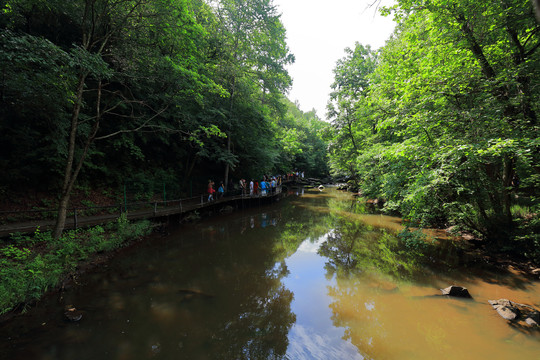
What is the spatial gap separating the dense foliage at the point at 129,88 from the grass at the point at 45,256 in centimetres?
75

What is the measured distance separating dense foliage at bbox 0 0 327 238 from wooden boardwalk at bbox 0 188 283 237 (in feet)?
4.50

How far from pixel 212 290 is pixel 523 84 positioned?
9.64 metres

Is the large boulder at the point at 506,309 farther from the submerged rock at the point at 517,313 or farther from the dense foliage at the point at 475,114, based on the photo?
the dense foliage at the point at 475,114

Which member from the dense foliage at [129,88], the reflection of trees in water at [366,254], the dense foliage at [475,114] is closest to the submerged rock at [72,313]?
the dense foliage at [129,88]

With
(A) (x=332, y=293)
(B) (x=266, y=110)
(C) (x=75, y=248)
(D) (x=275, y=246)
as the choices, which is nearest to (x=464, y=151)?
(A) (x=332, y=293)

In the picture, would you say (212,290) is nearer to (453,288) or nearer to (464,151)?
(453,288)

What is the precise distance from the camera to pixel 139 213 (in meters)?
11.0

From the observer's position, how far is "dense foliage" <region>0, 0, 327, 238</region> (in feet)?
22.9

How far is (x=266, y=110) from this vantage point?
18.4m

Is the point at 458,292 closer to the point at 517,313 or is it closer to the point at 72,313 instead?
the point at 517,313

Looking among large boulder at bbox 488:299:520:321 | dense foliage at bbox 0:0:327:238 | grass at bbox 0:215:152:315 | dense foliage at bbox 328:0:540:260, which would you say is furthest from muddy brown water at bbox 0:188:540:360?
dense foliage at bbox 0:0:327:238

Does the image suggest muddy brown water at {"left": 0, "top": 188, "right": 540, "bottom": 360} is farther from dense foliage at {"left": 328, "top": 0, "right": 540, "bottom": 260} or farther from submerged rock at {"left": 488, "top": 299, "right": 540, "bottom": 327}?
dense foliage at {"left": 328, "top": 0, "right": 540, "bottom": 260}

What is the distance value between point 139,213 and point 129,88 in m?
5.87

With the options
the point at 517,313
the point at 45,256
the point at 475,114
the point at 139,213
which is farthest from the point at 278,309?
the point at 139,213
